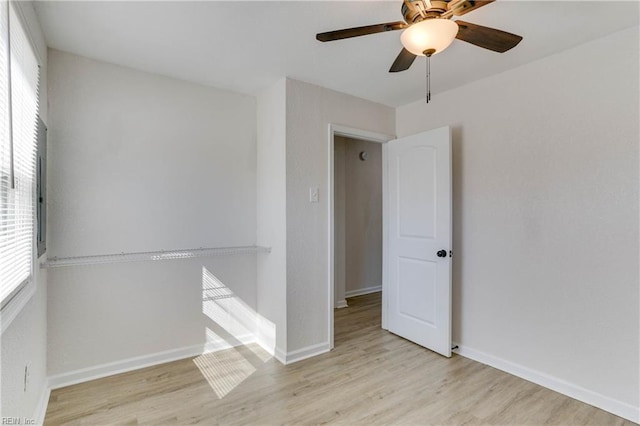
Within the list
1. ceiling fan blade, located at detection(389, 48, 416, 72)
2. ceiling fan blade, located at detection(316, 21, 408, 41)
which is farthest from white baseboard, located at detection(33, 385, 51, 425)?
ceiling fan blade, located at detection(389, 48, 416, 72)

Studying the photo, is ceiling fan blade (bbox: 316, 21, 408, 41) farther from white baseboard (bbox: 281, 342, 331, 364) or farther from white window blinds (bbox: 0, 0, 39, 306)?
white baseboard (bbox: 281, 342, 331, 364)

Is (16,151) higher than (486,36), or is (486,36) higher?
(486,36)

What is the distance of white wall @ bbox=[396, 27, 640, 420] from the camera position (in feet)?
6.63

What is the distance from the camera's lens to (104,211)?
2.45 meters

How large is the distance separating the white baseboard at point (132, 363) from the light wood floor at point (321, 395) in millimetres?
57

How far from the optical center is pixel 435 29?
56.7 inches

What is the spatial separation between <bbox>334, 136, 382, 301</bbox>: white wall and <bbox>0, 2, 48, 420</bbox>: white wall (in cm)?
309

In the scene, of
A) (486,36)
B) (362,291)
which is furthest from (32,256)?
(362,291)

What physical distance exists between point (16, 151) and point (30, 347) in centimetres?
109

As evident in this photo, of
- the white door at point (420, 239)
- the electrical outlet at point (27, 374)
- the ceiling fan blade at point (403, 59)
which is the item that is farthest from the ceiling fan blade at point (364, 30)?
the electrical outlet at point (27, 374)

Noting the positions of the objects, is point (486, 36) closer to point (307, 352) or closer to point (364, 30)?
point (364, 30)

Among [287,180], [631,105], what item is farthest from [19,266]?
[631,105]

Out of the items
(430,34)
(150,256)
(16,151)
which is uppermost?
(430,34)
